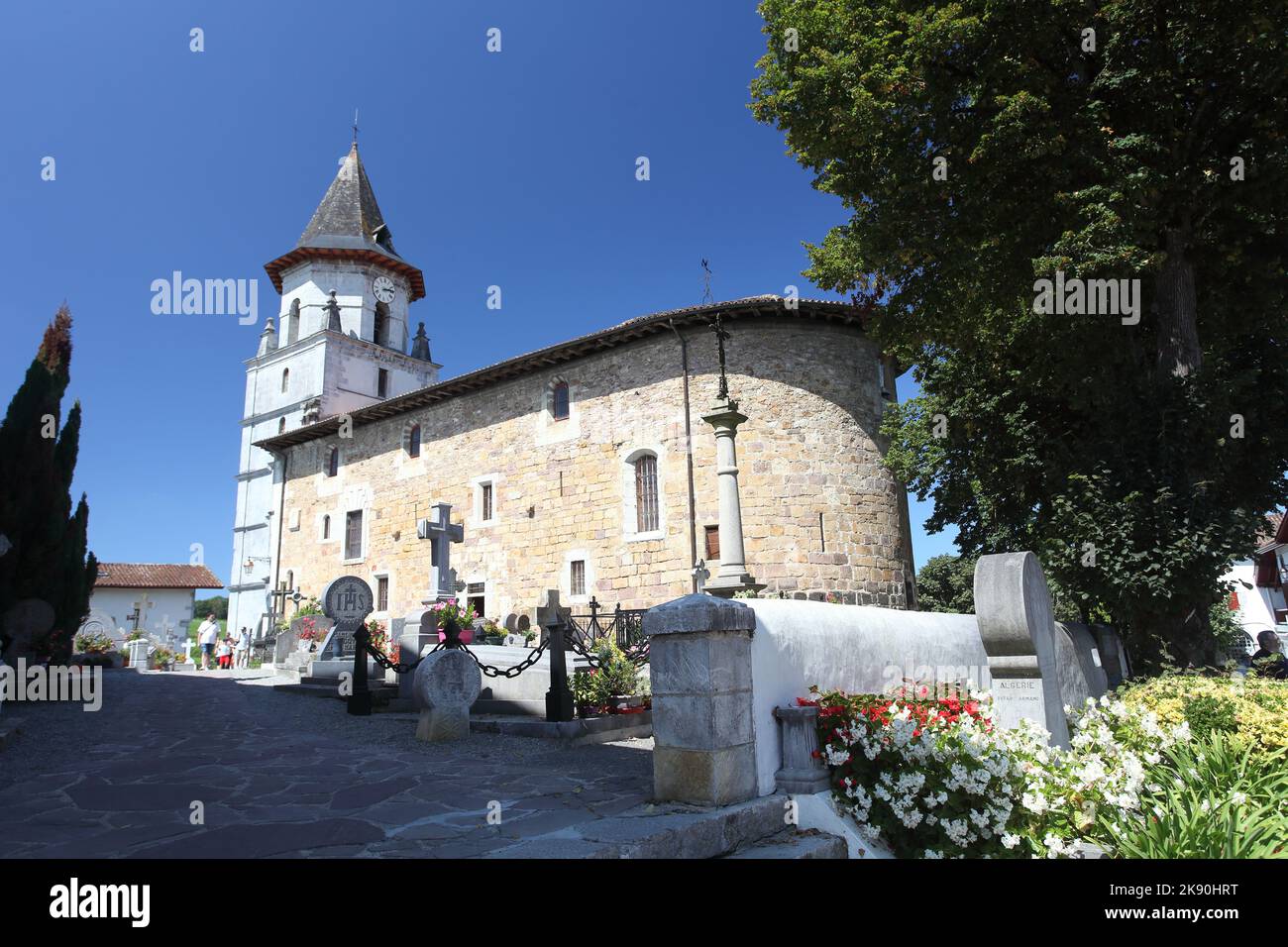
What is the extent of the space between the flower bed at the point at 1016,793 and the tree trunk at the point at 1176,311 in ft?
21.6

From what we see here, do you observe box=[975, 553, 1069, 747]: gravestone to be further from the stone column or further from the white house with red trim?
the white house with red trim

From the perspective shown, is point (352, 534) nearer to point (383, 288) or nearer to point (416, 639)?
point (383, 288)

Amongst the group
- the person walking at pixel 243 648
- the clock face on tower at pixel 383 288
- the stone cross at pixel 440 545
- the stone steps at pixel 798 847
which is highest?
the clock face on tower at pixel 383 288

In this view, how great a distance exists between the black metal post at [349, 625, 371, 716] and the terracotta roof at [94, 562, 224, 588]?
3884 cm

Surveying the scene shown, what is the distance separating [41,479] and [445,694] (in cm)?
856

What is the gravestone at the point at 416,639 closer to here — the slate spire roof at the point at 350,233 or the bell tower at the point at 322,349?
the bell tower at the point at 322,349

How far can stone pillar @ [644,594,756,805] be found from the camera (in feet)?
13.2

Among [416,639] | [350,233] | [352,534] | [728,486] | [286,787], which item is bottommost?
[286,787]

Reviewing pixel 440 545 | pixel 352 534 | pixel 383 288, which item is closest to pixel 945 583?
pixel 352 534

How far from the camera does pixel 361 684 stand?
33.0 feet

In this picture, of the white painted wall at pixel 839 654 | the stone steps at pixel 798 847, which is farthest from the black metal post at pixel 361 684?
the stone steps at pixel 798 847

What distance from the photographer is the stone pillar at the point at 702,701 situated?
4027 millimetres
